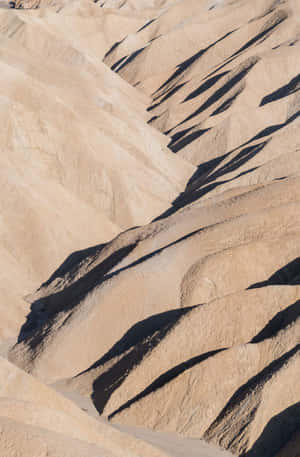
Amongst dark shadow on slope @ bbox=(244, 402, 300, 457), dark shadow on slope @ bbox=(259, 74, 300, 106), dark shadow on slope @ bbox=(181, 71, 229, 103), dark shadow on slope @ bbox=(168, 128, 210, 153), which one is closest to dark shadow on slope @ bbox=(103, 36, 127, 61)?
dark shadow on slope @ bbox=(181, 71, 229, 103)

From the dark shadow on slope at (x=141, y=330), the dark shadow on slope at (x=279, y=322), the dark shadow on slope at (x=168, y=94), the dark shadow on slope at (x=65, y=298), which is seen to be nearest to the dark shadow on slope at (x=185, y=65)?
the dark shadow on slope at (x=168, y=94)

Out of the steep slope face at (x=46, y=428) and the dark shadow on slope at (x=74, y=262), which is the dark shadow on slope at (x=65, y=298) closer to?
the dark shadow on slope at (x=74, y=262)

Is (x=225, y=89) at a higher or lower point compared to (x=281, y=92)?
higher

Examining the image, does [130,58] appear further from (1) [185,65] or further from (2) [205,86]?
(2) [205,86]

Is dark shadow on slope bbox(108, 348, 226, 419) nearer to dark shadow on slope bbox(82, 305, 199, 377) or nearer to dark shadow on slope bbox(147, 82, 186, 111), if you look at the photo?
dark shadow on slope bbox(82, 305, 199, 377)

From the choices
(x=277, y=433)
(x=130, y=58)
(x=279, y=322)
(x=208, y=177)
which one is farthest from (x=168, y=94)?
(x=277, y=433)

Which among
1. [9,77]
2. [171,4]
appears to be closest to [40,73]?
[9,77]
